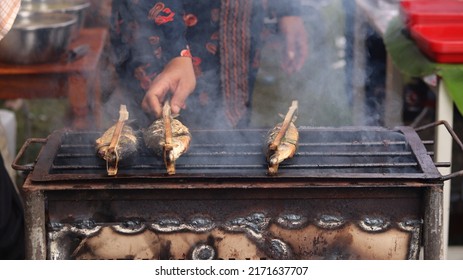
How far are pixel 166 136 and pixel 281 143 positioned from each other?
51 cm

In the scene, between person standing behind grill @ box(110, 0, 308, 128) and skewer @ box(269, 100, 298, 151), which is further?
person standing behind grill @ box(110, 0, 308, 128)

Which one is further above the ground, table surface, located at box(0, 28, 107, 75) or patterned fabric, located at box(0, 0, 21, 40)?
patterned fabric, located at box(0, 0, 21, 40)

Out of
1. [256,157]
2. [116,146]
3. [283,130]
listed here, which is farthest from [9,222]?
[283,130]

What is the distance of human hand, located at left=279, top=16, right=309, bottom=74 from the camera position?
5637 mm

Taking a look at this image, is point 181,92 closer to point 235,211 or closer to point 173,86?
point 173,86

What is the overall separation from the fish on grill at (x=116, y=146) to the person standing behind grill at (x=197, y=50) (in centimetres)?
66

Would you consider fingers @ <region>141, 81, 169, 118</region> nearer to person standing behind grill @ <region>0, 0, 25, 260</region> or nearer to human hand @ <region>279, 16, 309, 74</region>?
person standing behind grill @ <region>0, 0, 25, 260</region>

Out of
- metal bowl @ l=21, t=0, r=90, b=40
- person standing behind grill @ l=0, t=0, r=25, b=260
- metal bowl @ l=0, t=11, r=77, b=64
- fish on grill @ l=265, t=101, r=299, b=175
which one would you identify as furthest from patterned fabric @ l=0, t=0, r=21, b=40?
metal bowl @ l=21, t=0, r=90, b=40

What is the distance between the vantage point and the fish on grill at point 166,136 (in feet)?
10.7

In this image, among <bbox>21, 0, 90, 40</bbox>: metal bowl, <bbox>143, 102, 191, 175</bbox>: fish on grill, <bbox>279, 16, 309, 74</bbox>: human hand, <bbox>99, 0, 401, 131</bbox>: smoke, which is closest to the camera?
<bbox>143, 102, 191, 175</bbox>: fish on grill

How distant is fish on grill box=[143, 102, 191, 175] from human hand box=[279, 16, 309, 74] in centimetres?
234

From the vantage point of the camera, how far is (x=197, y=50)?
14.7 feet
